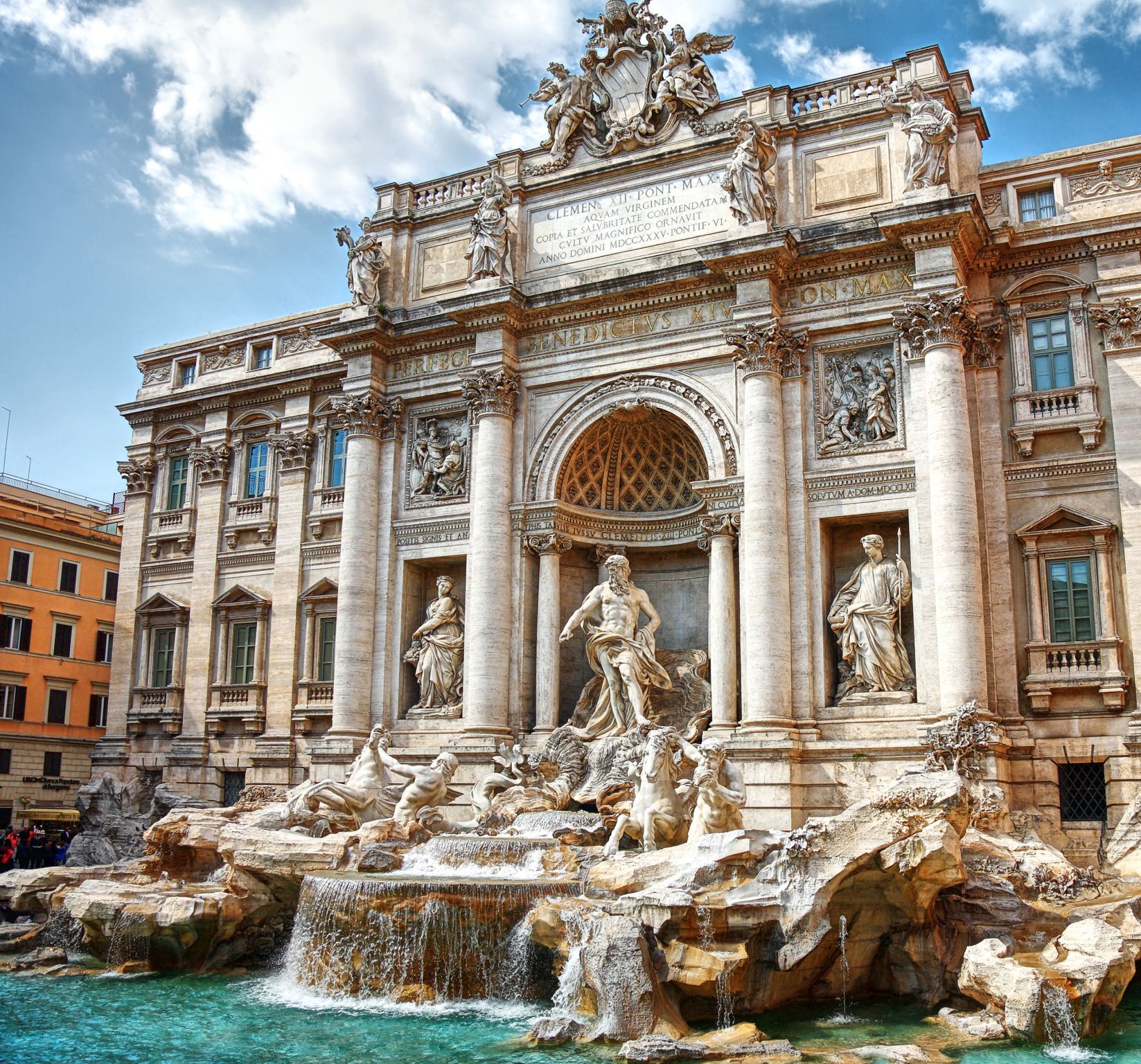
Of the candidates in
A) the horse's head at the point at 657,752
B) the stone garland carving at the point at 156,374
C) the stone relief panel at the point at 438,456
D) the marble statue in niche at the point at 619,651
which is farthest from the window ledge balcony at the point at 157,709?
the horse's head at the point at 657,752

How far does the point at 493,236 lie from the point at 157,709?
14769mm

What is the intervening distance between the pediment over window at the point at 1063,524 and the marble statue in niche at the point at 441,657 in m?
11.6

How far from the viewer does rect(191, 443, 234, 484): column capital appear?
1264 inches

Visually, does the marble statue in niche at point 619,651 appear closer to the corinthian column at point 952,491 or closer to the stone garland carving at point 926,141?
the corinthian column at point 952,491

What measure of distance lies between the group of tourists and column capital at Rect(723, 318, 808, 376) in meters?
18.8

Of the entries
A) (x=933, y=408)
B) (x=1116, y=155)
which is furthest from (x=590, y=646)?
(x=1116, y=155)

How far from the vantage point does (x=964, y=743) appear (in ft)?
66.4

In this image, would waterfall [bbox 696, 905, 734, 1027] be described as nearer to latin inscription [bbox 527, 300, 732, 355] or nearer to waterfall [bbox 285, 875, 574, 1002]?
waterfall [bbox 285, 875, 574, 1002]

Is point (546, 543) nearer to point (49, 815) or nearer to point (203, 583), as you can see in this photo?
point (203, 583)

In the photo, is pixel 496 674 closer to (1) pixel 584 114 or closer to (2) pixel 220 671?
(2) pixel 220 671

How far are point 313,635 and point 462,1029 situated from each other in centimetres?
1559

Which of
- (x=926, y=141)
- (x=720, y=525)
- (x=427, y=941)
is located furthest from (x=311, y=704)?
(x=926, y=141)

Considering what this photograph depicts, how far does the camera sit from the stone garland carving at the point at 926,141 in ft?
74.8

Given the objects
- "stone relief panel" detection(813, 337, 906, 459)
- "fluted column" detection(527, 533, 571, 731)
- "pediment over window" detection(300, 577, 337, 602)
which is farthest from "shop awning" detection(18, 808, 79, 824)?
"stone relief panel" detection(813, 337, 906, 459)
